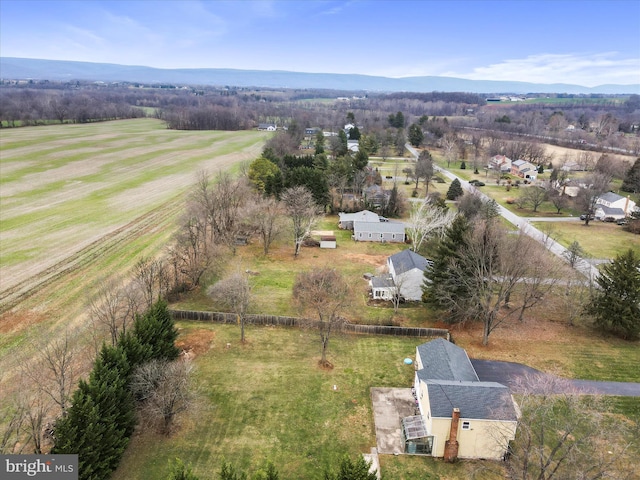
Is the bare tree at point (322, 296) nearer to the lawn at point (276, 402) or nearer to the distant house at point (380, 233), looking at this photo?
the lawn at point (276, 402)

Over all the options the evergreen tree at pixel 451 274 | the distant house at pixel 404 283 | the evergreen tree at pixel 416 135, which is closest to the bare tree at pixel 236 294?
the distant house at pixel 404 283

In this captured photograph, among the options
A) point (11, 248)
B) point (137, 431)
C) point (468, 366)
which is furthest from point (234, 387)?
point (11, 248)

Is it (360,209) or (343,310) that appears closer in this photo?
(343,310)

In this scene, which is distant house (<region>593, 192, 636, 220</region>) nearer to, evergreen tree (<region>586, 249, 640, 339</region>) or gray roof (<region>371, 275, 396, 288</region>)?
evergreen tree (<region>586, 249, 640, 339</region>)

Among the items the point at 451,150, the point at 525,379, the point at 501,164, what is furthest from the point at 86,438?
the point at 451,150

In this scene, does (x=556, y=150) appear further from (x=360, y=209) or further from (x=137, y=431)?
(x=137, y=431)

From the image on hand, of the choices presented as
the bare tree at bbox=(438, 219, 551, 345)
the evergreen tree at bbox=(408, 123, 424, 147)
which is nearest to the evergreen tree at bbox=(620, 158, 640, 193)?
the bare tree at bbox=(438, 219, 551, 345)
